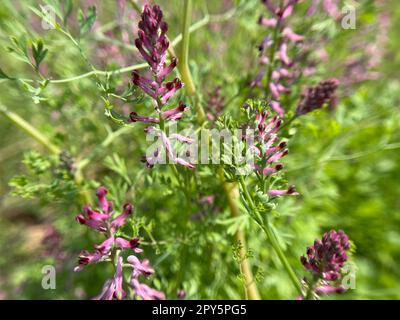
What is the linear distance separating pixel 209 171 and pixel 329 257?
672 mm

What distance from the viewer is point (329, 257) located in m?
1.46

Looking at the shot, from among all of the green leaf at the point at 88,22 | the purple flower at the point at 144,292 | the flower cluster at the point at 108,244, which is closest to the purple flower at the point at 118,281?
the flower cluster at the point at 108,244

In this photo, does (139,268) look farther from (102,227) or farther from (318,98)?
(318,98)

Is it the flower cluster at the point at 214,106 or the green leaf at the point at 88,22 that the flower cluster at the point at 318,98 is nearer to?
the flower cluster at the point at 214,106

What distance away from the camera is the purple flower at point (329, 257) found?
1460 millimetres

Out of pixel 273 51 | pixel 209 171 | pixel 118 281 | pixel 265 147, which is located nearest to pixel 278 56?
pixel 273 51

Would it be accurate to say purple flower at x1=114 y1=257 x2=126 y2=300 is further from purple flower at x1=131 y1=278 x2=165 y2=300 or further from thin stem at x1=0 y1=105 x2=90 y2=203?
thin stem at x1=0 y1=105 x2=90 y2=203

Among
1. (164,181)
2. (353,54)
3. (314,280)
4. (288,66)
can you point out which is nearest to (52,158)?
(164,181)

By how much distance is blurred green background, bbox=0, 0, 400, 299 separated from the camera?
2.22 meters

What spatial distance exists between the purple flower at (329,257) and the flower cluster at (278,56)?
732 mm

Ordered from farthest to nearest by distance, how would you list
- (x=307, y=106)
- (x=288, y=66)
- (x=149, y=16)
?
1. (x=288, y=66)
2. (x=307, y=106)
3. (x=149, y=16)

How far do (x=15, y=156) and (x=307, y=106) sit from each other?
13.1 ft
